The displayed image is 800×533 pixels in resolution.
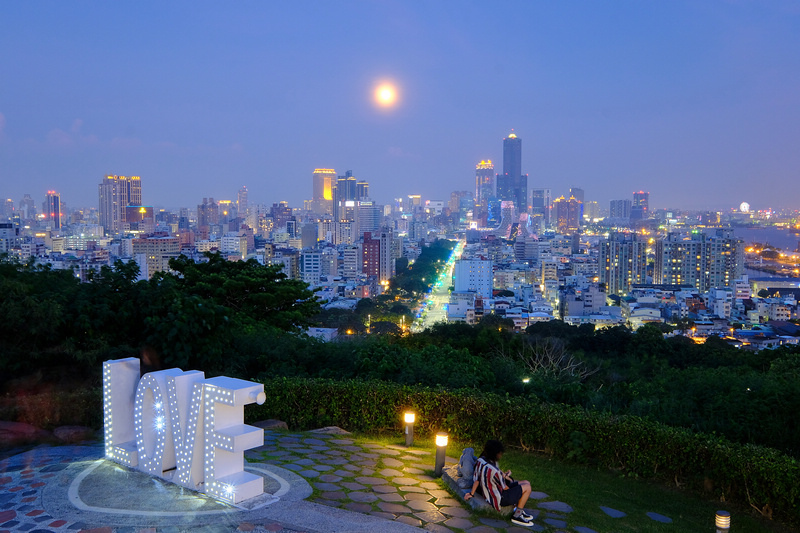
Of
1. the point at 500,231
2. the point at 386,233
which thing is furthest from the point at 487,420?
the point at 500,231

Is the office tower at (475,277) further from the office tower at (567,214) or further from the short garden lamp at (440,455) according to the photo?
the office tower at (567,214)

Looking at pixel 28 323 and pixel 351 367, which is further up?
pixel 28 323

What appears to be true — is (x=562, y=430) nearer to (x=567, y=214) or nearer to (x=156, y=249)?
(x=156, y=249)

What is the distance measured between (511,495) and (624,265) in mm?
83751

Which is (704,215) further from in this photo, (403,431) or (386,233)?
(403,431)

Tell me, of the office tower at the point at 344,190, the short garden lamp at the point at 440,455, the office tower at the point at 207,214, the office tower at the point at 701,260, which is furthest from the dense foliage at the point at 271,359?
the office tower at the point at 344,190

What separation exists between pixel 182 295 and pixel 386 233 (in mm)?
76184

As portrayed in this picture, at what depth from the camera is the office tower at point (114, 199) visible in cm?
13600

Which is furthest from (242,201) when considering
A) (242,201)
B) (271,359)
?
(271,359)

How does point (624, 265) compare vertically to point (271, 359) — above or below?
below

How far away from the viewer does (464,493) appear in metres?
4.31

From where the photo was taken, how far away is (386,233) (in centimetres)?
8400

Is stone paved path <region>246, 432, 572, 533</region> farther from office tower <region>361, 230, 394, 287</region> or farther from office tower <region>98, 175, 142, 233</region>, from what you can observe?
office tower <region>98, 175, 142, 233</region>

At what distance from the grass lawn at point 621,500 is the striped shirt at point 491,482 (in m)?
0.29
